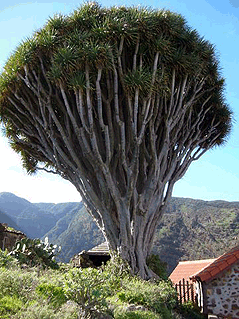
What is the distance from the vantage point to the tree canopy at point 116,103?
34.3 ft

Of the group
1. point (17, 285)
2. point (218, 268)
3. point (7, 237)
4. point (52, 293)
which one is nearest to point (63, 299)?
point (52, 293)

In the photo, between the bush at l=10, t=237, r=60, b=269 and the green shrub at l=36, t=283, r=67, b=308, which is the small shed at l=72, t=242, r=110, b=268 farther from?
the green shrub at l=36, t=283, r=67, b=308

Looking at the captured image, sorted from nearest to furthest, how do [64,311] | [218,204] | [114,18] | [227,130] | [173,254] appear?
[64,311] → [114,18] → [227,130] → [173,254] → [218,204]

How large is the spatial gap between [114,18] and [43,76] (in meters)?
2.84

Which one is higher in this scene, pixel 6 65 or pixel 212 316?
pixel 6 65

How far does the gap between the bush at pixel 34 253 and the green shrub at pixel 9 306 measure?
339cm

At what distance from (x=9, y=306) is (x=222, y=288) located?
7971 mm

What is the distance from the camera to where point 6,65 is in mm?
12078

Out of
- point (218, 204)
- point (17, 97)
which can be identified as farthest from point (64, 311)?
point (218, 204)

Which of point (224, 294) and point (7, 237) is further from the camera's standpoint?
point (7, 237)

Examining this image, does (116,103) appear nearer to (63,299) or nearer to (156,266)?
(156,266)

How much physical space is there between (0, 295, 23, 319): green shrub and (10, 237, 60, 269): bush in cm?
339

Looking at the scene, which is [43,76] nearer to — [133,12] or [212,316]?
[133,12]

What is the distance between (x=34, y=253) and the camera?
31.3 ft
